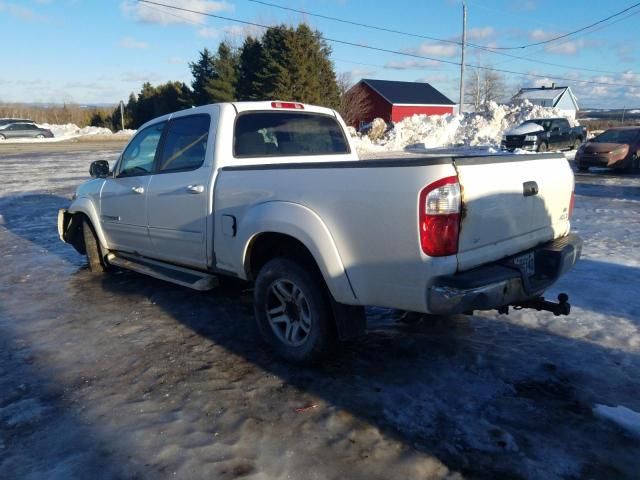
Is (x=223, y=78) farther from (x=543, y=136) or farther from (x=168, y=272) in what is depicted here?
(x=168, y=272)

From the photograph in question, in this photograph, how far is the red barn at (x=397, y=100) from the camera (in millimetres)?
51125

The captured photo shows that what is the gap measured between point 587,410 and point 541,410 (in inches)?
11.1

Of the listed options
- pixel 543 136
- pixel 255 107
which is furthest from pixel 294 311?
pixel 543 136

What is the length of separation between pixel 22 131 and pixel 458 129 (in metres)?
35.5

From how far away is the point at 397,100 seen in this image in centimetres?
5159

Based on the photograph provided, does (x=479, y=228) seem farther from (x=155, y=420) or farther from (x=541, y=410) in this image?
(x=155, y=420)

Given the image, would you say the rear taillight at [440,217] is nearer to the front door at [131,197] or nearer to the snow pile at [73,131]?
the front door at [131,197]

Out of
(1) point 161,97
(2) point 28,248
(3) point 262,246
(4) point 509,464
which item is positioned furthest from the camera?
(1) point 161,97

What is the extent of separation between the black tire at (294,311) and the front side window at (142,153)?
2.18m

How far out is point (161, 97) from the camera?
5538 centimetres

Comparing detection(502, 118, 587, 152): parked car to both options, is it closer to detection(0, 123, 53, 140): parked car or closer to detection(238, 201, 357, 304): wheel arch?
detection(238, 201, 357, 304): wheel arch

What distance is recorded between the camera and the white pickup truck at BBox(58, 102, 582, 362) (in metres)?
3.06

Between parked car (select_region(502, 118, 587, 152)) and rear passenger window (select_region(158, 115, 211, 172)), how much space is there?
2211 cm

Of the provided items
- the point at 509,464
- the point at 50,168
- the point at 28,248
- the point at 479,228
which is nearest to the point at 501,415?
the point at 509,464
